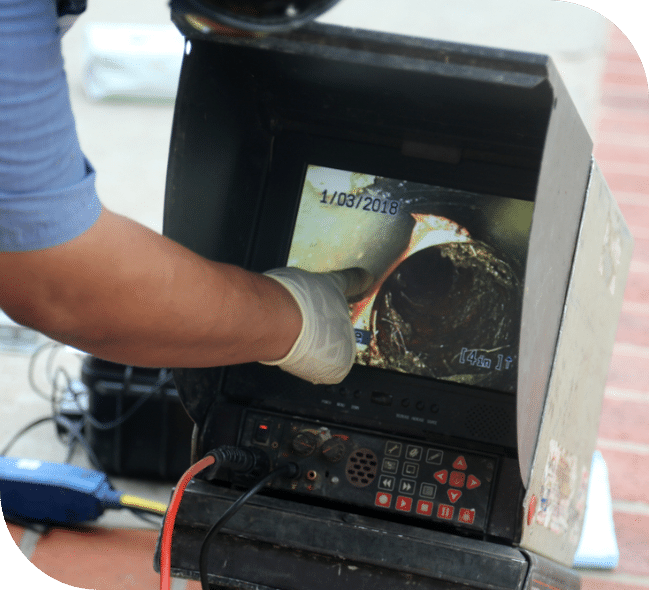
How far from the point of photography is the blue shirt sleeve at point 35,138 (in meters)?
0.58

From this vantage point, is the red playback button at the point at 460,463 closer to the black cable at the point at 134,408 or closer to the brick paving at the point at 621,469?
the brick paving at the point at 621,469

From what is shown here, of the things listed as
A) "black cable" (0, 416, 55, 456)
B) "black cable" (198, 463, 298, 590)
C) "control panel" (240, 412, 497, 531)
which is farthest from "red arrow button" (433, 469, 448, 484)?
"black cable" (0, 416, 55, 456)

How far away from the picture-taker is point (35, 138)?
Answer: 593 millimetres

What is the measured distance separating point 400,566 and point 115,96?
3.13 m

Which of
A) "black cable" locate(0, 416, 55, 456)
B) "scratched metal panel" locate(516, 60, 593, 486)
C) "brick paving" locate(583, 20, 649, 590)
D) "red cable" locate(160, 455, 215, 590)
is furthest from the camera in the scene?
"black cable" locate(0, 416, 55, 456)

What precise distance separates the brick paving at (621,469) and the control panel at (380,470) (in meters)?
0.54

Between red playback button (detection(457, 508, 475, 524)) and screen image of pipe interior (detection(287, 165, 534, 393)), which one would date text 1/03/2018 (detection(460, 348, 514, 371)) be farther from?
red playback button (detection(457, 508, 475, 524))

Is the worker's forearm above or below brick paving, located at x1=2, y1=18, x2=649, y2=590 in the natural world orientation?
above

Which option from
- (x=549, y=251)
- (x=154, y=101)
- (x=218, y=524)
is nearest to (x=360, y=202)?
(x=549, y=251)

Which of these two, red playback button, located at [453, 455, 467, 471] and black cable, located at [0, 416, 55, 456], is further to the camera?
black cable, located at [0, 416, 55, 456]

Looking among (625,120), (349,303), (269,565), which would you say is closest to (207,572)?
(269,565)

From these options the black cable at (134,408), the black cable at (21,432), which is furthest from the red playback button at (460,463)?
the black cable at (21,432)

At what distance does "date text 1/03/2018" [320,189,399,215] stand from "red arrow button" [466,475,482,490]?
0.38m

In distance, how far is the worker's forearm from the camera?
0.62 m
